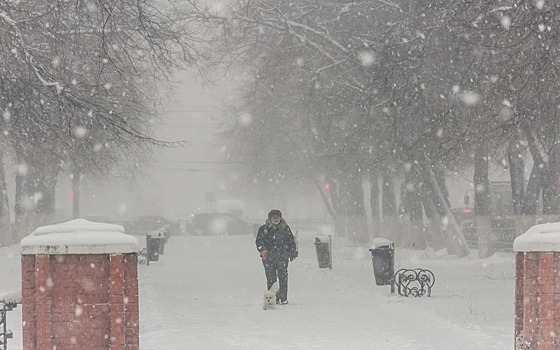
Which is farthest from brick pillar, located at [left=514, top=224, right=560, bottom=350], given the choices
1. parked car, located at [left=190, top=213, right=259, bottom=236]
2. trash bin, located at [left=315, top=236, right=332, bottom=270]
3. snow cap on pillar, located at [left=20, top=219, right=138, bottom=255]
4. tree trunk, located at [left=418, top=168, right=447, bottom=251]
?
parked car, located at [left=190, top=213, right=259, bottom=236]

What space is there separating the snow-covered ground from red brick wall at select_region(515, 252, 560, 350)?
1854 millimetres

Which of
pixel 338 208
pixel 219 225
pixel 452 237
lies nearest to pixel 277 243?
pixel 452 237

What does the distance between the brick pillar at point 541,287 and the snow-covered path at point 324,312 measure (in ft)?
6.22

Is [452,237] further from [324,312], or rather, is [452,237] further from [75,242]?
[75,242]

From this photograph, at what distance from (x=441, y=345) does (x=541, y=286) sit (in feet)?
8.40

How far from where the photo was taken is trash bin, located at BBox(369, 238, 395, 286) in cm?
1962

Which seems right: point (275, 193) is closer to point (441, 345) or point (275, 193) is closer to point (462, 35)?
point (462, 35)

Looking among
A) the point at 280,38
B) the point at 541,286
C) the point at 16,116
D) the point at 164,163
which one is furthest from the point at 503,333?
the point at 164,163

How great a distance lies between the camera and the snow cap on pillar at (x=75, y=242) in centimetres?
848

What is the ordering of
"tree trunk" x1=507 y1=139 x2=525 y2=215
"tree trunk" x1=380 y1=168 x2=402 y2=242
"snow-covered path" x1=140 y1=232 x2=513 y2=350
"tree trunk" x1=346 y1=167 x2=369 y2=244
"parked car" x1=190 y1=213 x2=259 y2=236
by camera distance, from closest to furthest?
"snow-covered path" x1=140 y1=232 x2=513 y2=350 < "tree trunk" x1=507 y1=139 x2=525 y2=215 < "tree trunk" x1=380 y1=168 x2=402 y2=242 < "tree trunk" x1=346 y1=167 x2=369 y2=244 < "parked car" x1=190 y1=213 x2=259 y2=236

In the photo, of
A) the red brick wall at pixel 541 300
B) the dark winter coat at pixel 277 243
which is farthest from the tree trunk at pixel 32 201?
the red brick wall at pixel 541 300

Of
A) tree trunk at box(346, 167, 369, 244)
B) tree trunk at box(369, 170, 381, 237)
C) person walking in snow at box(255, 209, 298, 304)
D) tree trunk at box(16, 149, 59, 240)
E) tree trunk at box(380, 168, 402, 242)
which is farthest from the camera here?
tree trunk at box(346, 167, 369, 244)

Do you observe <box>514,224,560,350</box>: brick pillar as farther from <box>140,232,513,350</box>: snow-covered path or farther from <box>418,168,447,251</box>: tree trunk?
<box>418,168,447,251</box>: tree trunk

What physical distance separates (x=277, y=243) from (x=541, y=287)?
785 centimetres
